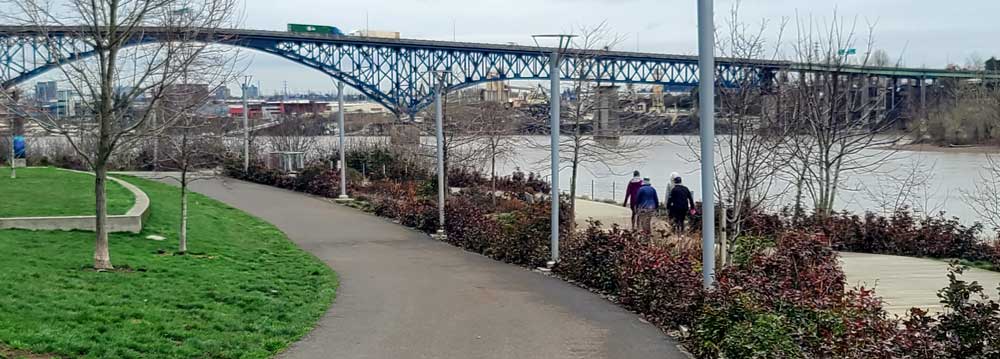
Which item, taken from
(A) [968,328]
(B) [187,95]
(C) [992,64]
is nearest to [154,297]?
(B) [187,95]

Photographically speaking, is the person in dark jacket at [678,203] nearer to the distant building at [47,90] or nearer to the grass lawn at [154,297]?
the grass lawn at [154,297]

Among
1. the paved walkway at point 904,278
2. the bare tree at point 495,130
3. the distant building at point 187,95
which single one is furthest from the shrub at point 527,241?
the bare tree at point 495,130

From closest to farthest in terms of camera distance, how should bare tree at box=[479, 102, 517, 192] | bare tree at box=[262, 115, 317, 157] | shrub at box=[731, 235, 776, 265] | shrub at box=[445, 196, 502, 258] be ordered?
shrub at box=[731, 235, 776, 265]
shrub at box=[445, 196, 502, 258]
bare tree at box=[479, 102, 517, 192]
bare tree at box=[262, 115, 317, 157]

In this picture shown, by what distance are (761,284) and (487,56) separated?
67909 mm

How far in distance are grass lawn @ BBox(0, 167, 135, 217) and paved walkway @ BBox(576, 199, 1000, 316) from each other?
13.3 meters

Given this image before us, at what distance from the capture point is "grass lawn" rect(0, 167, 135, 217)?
17922 millimetres

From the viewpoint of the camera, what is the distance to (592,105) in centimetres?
2189

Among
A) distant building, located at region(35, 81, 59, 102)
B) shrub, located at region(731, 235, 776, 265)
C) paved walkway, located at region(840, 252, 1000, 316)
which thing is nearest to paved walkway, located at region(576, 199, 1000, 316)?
paved walkway, located at region(840, 252, 1000, 316)

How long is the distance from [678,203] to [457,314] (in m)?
7.66

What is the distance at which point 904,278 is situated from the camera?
568 inches

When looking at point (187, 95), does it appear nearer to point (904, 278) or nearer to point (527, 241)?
point (527, 241)

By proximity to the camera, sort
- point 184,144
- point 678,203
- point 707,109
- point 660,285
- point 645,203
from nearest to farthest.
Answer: point 707,109 < point 660,285 < point 184,144 < point 678,203 < point 645,203

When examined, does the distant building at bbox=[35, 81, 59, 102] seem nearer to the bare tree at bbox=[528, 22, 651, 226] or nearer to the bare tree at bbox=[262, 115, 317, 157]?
the bare tree at bbox=[528, 22, 651, 226]

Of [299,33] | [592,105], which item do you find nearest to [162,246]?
[592,105]
